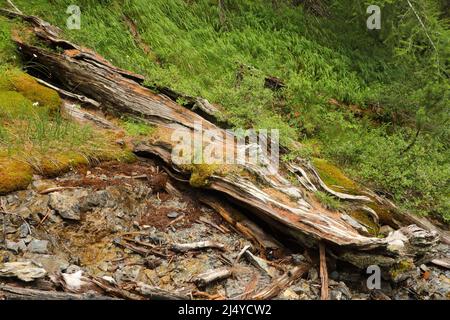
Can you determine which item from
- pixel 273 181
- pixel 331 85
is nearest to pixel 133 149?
pixel 273 181

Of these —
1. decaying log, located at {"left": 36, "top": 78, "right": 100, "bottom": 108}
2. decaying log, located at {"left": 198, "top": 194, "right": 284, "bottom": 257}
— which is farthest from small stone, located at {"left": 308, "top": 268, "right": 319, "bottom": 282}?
decaying log, located at {"left": 36, "top": 78, "right": 100, "bottom": 108}

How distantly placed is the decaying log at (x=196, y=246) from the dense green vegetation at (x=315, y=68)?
2.96 m

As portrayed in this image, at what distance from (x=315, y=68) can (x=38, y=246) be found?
34.5 ft

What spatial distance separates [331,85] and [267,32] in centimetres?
283

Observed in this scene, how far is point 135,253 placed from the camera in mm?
5352

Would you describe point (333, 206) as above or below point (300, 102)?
below

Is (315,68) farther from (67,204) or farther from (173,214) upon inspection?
(67,204)

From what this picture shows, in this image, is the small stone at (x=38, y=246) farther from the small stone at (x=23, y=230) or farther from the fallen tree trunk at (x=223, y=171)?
the fallen tree trunk at (x=223, y=171)

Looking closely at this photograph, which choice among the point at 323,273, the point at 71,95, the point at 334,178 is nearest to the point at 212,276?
the point at 323,273

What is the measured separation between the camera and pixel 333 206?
6523 mm

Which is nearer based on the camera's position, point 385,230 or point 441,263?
point 441,263

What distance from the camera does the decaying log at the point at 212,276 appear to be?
16.3ft

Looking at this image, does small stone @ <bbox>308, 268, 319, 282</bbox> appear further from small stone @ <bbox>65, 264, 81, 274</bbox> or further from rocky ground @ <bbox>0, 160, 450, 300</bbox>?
small stone @ <bbox>65, 264, 81, 274</bbox>

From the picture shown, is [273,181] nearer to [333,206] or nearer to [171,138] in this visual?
[333,206]
